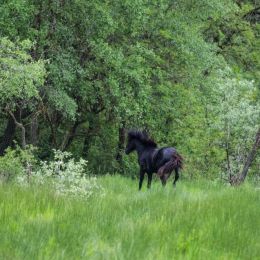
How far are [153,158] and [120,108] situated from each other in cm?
598

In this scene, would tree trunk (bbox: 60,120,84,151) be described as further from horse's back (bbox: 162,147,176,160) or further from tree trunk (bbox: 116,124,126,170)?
horse's back (bbox: 162,147,176,160)

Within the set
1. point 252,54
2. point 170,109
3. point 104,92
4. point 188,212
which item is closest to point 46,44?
point 104,92

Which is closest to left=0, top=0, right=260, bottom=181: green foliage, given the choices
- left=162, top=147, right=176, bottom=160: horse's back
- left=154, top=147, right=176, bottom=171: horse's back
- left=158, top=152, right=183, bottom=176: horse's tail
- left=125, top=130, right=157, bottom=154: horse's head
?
left=125, top=130, right=157, bottom=154: horse's head

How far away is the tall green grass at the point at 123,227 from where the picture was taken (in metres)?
6.10

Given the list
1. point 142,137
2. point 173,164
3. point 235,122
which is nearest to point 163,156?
point 173,164

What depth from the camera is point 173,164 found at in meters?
13.6

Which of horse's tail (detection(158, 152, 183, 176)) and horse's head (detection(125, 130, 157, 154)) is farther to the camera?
horse's head (detection(125, 130, 157, 154))

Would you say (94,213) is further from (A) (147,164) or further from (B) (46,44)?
(B) (46,44)

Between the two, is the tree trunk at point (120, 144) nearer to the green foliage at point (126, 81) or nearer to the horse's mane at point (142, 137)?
the green foliage at point (126, 81)

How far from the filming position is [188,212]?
836 cm

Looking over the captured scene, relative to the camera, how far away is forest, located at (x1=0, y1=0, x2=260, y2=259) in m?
8.99

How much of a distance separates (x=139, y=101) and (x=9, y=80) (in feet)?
26.7

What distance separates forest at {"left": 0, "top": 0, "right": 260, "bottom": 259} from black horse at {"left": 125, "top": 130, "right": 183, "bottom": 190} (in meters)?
0.63

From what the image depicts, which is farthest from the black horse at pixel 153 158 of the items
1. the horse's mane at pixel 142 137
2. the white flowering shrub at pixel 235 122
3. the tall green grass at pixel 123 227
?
the white flowering shrub at pixel 235 122
